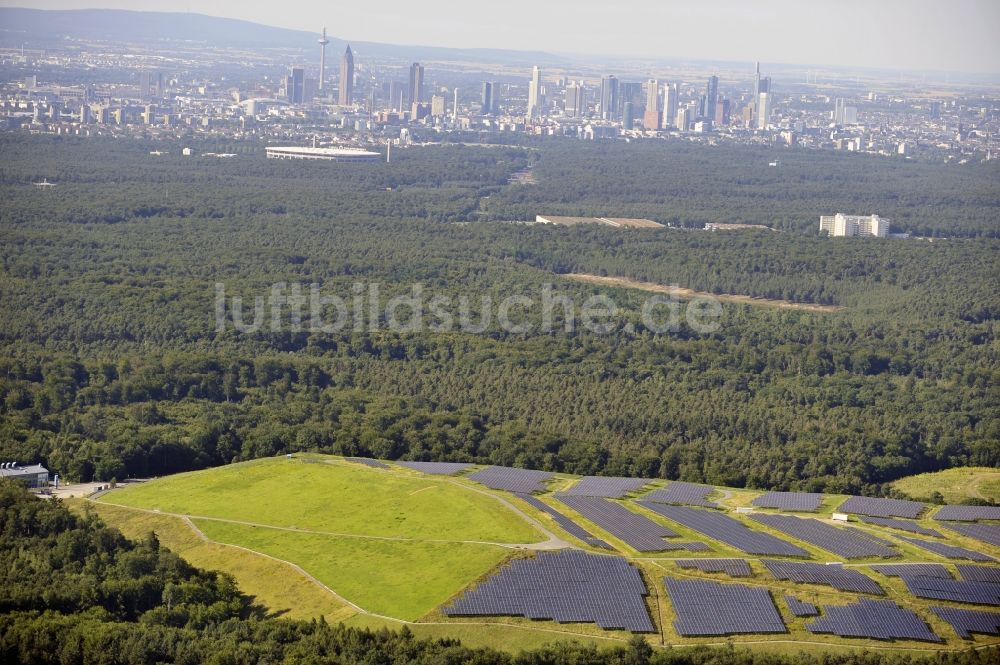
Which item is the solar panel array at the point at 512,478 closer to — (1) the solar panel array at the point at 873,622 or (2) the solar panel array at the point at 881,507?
(2) the solar panel array at the point at 881,507

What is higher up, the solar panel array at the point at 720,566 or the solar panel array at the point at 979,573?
the solar panel array at the point at 979,573

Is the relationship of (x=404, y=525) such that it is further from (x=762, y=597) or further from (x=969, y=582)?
(x=969, y=582)

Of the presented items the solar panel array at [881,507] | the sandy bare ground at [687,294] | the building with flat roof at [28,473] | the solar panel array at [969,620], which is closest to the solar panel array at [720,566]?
the solar panel array at [969,620]

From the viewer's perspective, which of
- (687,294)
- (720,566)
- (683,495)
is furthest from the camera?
(687,294)

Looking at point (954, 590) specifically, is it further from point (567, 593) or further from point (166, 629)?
point (166, 629)

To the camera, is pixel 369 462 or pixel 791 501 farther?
pixel 369 462

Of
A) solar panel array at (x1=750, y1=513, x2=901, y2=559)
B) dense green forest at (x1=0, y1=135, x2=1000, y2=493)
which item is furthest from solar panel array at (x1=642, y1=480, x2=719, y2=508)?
dense green forest at (x1=0, y1=135, x2=1000, y2=493)

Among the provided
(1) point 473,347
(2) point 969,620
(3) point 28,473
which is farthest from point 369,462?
(1) point 473,347
